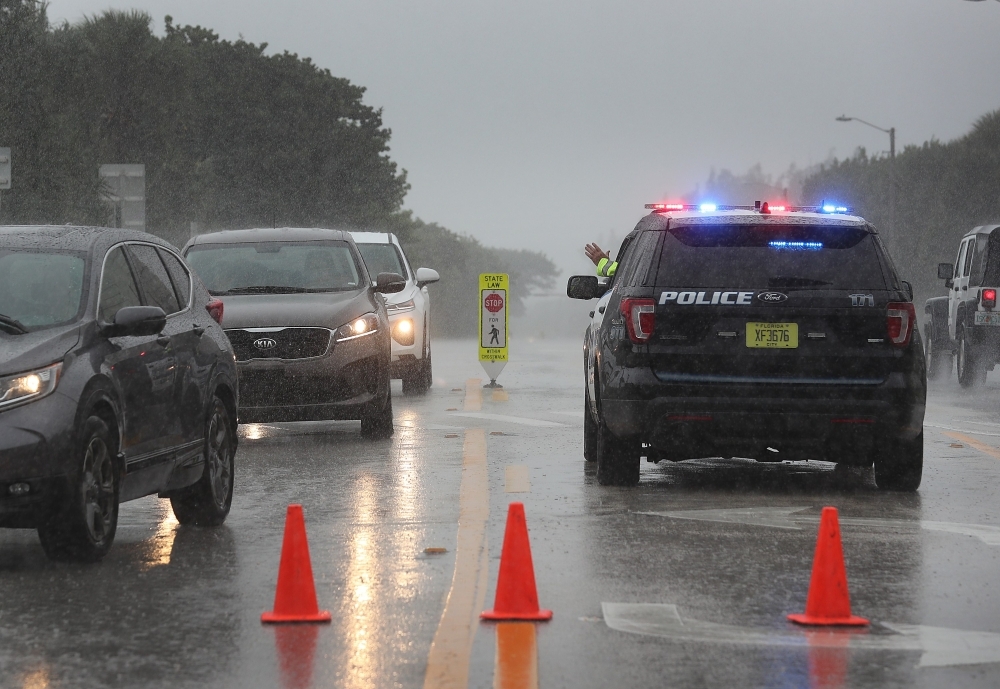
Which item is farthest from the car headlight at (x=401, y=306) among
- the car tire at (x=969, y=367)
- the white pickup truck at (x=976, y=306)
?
the car tire at (x=969, y=367)

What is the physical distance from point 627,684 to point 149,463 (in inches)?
147

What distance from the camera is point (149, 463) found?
8.73 metres

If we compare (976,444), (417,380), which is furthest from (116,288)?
(417,380)

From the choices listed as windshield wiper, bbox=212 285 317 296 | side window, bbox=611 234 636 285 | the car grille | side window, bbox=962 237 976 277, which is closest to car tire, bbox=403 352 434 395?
windshield wiper, bbox=212 285 317 296

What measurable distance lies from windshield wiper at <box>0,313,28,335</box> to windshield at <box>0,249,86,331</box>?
0.02m

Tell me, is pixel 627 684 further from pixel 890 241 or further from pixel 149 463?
pixel 890 241

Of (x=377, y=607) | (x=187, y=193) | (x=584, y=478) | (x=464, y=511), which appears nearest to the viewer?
(x=377, y=607)

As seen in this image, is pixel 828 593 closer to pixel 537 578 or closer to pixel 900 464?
pixel 537 578

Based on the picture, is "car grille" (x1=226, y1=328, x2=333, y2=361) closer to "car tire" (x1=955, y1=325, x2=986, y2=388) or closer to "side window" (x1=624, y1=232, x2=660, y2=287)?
"side window" (x1=624, y1=232, x2=660, y2=287)

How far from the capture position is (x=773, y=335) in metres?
10.4

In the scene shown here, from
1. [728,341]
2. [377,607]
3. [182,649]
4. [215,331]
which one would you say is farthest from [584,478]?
[182,649]

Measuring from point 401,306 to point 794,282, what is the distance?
10.7 m

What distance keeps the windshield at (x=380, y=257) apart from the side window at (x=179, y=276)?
12253 millimetres

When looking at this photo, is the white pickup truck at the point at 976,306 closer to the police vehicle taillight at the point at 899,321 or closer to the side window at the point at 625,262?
the side window at the point at 625,262
